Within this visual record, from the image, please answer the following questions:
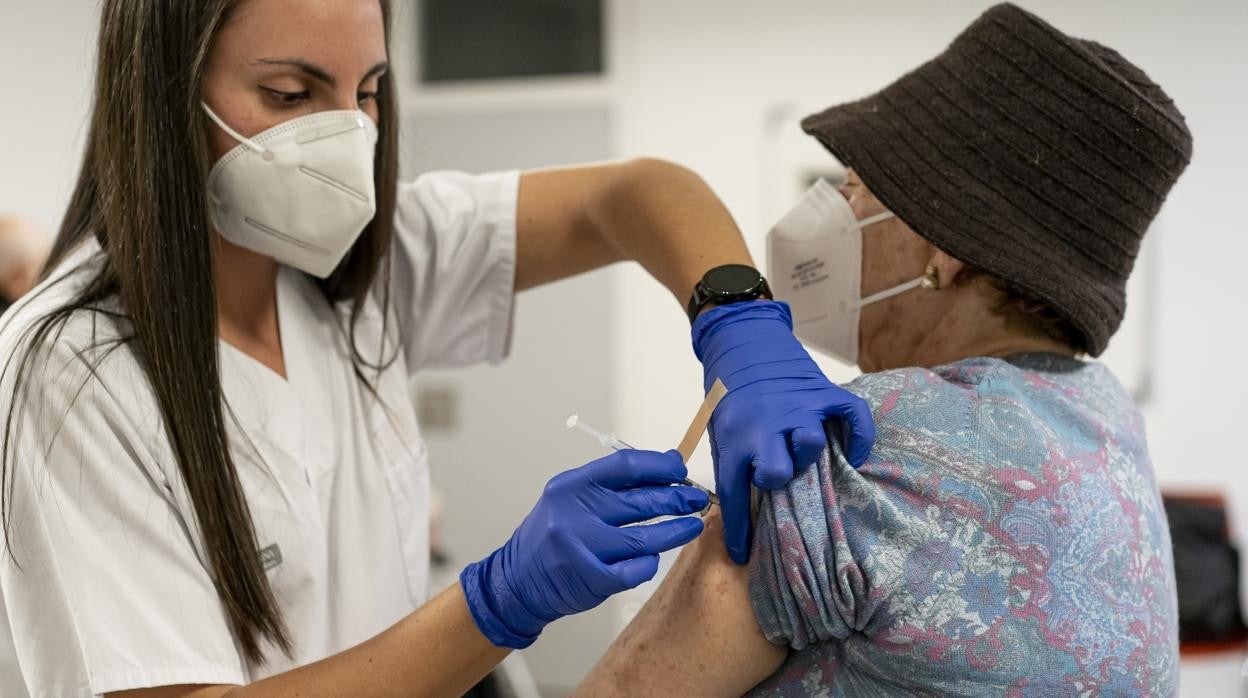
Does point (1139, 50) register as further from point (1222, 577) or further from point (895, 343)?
point (895, 343)

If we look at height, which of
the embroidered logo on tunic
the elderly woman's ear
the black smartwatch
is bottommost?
the embroidered logo on tunic

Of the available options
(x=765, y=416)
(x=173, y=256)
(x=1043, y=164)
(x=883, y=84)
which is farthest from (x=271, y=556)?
(x=883, y=84)

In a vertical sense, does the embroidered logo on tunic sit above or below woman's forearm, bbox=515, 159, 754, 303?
below

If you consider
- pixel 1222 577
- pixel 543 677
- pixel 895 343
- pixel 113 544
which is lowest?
pixel 543 677

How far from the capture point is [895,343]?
1284mm

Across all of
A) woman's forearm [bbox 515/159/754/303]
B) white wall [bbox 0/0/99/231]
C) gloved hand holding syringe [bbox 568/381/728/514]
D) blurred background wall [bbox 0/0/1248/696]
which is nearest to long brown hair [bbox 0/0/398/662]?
gloved hand holding syringe [bbox 568/381/728/514]

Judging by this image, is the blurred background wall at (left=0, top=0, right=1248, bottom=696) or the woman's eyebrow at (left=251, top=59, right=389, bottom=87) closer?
the woman's eyebrow at (left=251, top=59, right=389, bottom=87)

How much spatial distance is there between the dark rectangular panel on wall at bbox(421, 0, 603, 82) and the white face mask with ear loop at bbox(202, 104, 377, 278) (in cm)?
299

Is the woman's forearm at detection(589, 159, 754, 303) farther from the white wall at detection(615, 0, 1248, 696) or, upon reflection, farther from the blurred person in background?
the blurred person in background

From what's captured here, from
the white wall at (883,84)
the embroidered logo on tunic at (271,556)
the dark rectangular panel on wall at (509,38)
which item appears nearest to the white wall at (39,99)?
the dark rectangular panel on wall at (509,38)

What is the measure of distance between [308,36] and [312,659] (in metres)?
0.70

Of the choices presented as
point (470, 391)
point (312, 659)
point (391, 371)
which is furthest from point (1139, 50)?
point (312, 659)

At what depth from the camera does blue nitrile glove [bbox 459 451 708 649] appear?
1026 millimetres

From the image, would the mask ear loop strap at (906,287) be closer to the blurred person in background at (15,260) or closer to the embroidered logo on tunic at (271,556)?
the embroidered logo on tunic at (271,556)
